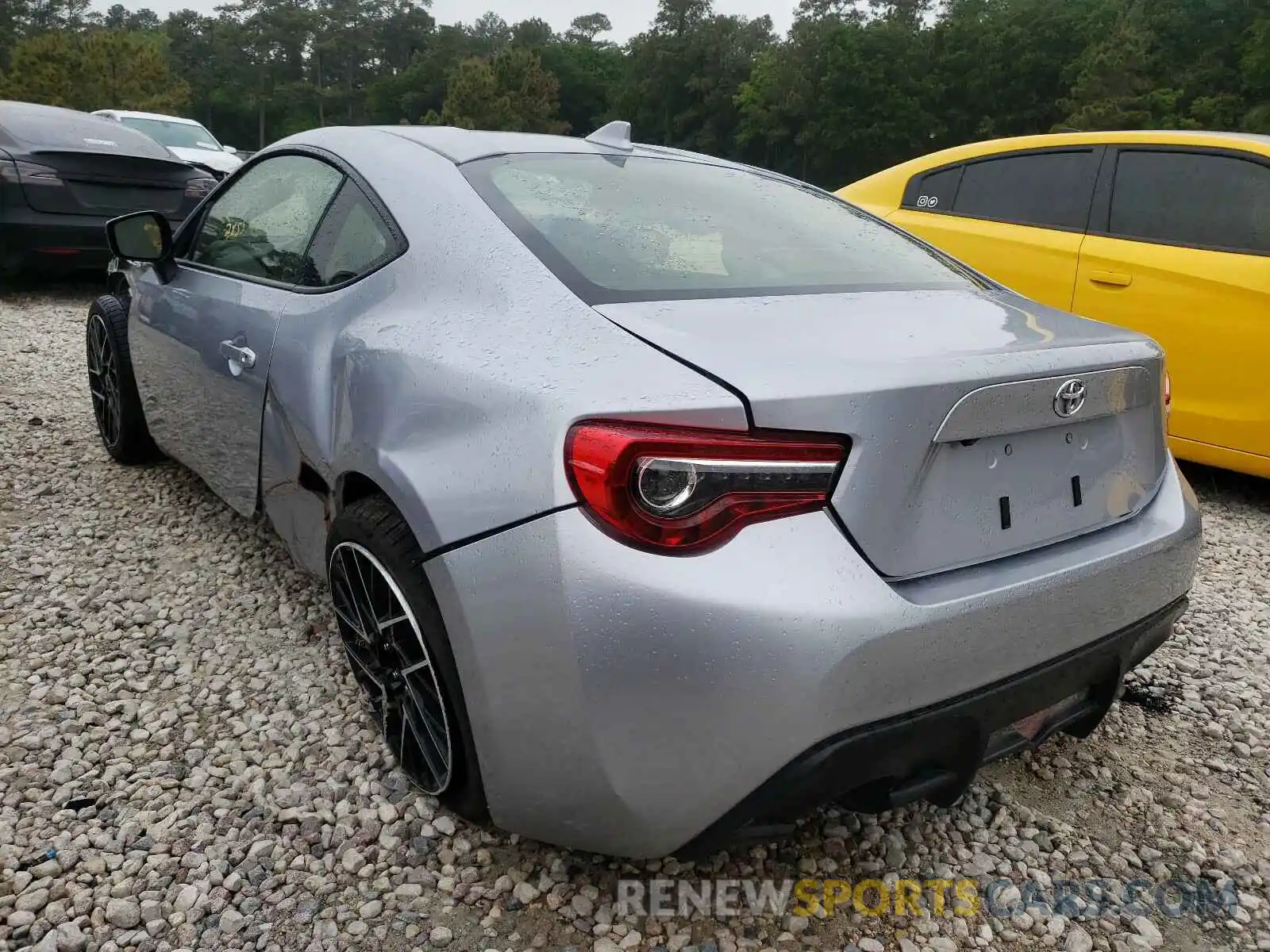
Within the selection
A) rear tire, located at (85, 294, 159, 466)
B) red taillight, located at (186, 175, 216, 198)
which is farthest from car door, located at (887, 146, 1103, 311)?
red taillight, located at (186, 175, 216, 198)

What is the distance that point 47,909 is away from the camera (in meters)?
1.72

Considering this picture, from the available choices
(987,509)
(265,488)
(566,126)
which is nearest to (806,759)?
(987,509)

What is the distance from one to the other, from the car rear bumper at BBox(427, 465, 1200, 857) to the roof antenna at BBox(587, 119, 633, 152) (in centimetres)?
148

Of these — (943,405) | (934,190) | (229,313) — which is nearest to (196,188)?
(229,313)

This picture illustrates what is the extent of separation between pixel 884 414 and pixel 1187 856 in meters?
1.29

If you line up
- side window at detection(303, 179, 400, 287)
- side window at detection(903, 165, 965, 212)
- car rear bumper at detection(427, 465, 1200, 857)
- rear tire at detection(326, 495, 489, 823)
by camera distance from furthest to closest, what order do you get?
side window at detection(903, 165, 965, 212) → side window at detection(303, 179, 400, 287) → rear tire at detection(326, 495, 489, 823) → car rear bumper at detection(427, 465, 1200, 857)

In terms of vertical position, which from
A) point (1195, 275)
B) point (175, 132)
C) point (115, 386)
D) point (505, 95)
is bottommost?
point (115, 386)

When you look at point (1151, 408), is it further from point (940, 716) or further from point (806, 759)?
point (806, 759)

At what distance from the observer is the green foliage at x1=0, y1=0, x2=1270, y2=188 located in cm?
3609

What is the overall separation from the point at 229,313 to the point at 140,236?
0.80 meters

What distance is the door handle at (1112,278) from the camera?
13.3 ft

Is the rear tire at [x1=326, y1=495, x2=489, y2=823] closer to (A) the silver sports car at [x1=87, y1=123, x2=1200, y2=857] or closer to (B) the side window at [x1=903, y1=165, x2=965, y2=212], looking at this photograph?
(A) the silver sports car at [x1=87, y1=123, x2=1200, y2=857]

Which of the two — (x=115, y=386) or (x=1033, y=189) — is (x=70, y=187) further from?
(x=1033, y=189)

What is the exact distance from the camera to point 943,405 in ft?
4.75
